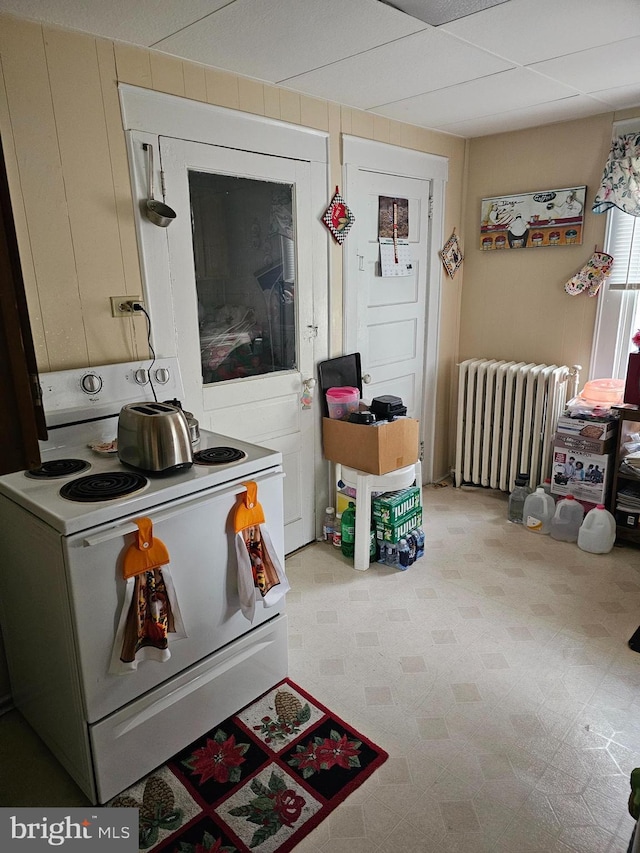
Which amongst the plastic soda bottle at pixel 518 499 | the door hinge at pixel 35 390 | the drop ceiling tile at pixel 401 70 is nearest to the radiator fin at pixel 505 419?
the plastic soda bottle at pixel 518 499

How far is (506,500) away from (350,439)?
4.70 feet

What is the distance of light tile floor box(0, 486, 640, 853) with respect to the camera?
1542 millimetres

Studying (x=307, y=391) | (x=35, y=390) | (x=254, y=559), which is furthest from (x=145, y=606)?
(x=307, y=391)

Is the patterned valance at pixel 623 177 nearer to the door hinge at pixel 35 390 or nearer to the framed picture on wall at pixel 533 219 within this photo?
the framed picture on wall at pixel 533 219

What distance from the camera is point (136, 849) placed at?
4.80 ft

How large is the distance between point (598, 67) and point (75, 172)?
211 centimetres

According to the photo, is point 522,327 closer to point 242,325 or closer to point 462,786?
point 242,325

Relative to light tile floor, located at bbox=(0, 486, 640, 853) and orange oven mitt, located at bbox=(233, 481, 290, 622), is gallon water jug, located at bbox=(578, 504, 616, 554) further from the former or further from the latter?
orange oven mitt, located at bbox=(233, 481, 290, 622)

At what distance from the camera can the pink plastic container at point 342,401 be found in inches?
116

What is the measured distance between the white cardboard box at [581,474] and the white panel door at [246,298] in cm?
142

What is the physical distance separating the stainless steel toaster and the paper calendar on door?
1867 millimetres

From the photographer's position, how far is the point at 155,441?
1657mm

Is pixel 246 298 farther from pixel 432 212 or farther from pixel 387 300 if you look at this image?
pixel 432 212

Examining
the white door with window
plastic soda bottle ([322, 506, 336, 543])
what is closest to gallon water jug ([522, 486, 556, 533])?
plastic soda bottle ([322, 506, 336, 543])
